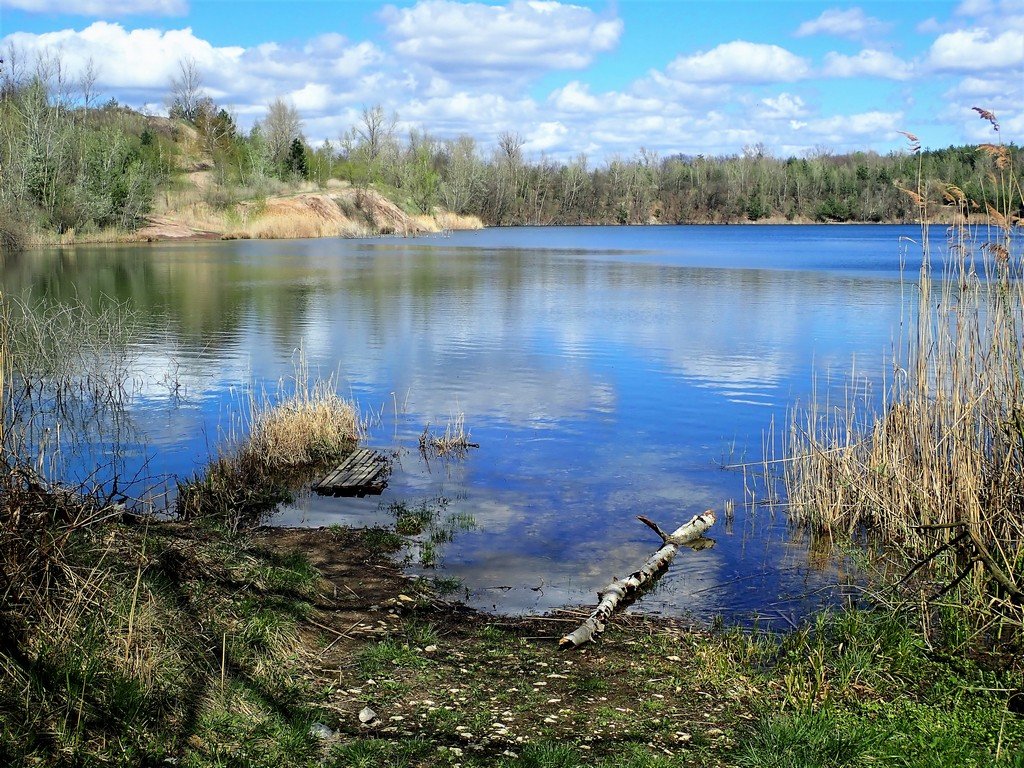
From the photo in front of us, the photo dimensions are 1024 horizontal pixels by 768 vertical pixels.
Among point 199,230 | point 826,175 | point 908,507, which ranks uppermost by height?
point 826,175

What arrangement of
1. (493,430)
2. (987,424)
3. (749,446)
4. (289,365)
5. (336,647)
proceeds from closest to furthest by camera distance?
(336,647)
(987,424)
(749,446)
(493,430)
(289,365)

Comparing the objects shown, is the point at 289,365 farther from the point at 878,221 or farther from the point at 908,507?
the point at 878,221

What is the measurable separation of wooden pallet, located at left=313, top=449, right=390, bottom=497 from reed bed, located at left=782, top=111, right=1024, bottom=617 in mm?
5382

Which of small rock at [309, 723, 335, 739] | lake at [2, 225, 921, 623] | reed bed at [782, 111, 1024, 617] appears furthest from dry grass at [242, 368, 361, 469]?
small rock at [309, 723, 335, 739]

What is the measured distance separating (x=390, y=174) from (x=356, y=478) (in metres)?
99.3

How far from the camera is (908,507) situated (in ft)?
28.5

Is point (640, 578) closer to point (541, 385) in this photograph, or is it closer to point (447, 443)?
point (447, 443)

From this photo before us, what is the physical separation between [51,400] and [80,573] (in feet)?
37.7

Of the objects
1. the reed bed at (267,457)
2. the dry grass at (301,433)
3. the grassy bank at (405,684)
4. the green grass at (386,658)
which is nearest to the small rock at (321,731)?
the grassy bank at (405,684)

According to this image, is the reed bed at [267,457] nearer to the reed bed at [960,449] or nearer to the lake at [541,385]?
the lake at [541,385]

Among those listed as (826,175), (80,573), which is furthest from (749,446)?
(826,175)

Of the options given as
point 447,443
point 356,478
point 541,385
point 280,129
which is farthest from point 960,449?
point 280,129

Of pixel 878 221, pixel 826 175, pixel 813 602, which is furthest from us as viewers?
pixel 826 175

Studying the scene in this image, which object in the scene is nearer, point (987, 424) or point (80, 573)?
point (80, 573)
